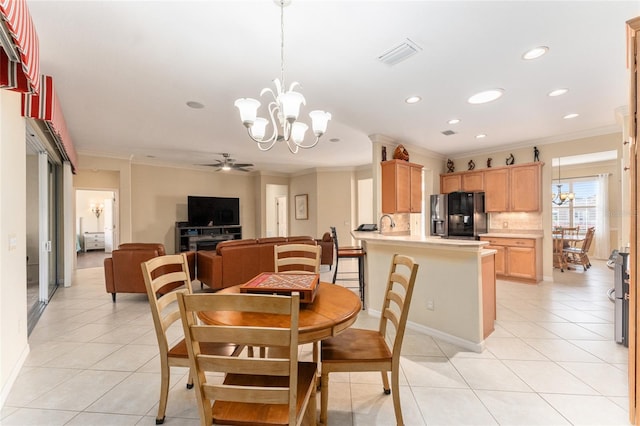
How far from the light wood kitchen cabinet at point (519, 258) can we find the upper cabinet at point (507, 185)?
24.6 inches

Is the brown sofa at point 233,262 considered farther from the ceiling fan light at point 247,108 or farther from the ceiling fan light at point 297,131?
the ceiling fan light at point 247,108

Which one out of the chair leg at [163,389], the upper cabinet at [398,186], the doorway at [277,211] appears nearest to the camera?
the chair leg at [163,389]

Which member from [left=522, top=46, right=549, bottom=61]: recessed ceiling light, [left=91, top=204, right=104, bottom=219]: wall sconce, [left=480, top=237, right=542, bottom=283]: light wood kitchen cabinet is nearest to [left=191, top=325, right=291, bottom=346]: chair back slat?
[left=522, top=46, right=549, bottom=61]: recessed ceiling light

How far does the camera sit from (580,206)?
24.8 feet

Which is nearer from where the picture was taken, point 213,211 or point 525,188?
point 525,188

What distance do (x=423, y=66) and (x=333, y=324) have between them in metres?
2.42

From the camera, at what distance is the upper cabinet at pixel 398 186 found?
4717 millimetres

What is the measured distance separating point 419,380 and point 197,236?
271 inches

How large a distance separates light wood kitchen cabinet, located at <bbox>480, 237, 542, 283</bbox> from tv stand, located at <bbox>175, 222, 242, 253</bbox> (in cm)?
662

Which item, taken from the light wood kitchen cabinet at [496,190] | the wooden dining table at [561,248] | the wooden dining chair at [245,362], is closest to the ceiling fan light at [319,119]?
the wooden dining chair at [245,362]

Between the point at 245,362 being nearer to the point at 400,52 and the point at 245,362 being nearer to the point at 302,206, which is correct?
the point at 400,52

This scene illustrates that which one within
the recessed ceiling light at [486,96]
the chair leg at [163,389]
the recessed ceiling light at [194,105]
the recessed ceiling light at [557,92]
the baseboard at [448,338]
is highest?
the recessed ceiling light at [194,105]

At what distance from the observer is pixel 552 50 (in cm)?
237

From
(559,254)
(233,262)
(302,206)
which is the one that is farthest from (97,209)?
(559,254)
